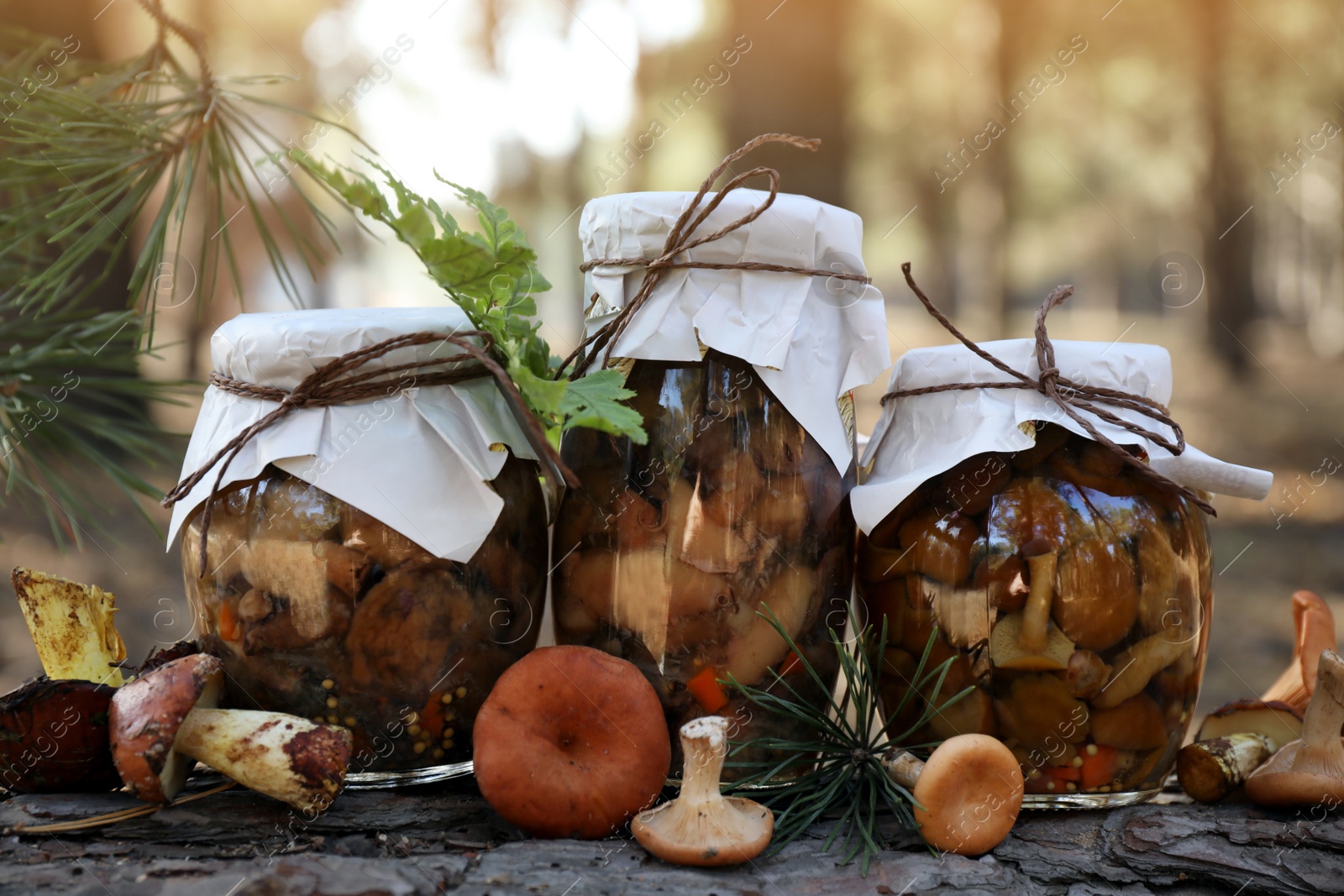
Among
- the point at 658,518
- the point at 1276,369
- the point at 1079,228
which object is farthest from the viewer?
the point at 1079,228

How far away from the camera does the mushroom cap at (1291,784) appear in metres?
1.10

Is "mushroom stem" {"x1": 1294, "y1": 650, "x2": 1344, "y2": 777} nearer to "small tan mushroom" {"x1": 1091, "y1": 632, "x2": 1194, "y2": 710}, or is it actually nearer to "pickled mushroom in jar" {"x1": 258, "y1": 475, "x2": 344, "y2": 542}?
"small tan mushroom" {"x1": 1091, "y1": 632, "x2": 1194, "y2": 710}

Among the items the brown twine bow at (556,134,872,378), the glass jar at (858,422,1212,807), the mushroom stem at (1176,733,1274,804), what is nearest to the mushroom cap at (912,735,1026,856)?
the glass jar at (858,422,1212,807)

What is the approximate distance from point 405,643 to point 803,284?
62 cm

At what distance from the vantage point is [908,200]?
7.41 metres

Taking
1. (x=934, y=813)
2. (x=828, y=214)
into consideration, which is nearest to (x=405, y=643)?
(x=934, y=813)

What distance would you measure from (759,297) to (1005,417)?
0.32 m

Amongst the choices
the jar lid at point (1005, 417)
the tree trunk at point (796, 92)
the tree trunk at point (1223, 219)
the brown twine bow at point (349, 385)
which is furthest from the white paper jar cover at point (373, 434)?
the tree trunk at point (1223, 219)

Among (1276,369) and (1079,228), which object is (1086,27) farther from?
(1079,228)

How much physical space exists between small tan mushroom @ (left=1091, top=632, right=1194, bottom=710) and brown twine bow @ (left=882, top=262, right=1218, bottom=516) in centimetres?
17

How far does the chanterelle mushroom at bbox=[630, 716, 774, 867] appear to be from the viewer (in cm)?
95

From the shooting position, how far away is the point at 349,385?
1086 mm

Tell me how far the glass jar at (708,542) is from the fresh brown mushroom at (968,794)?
206 millimetres

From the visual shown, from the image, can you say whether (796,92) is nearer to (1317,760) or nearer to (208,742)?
(1317,760)
